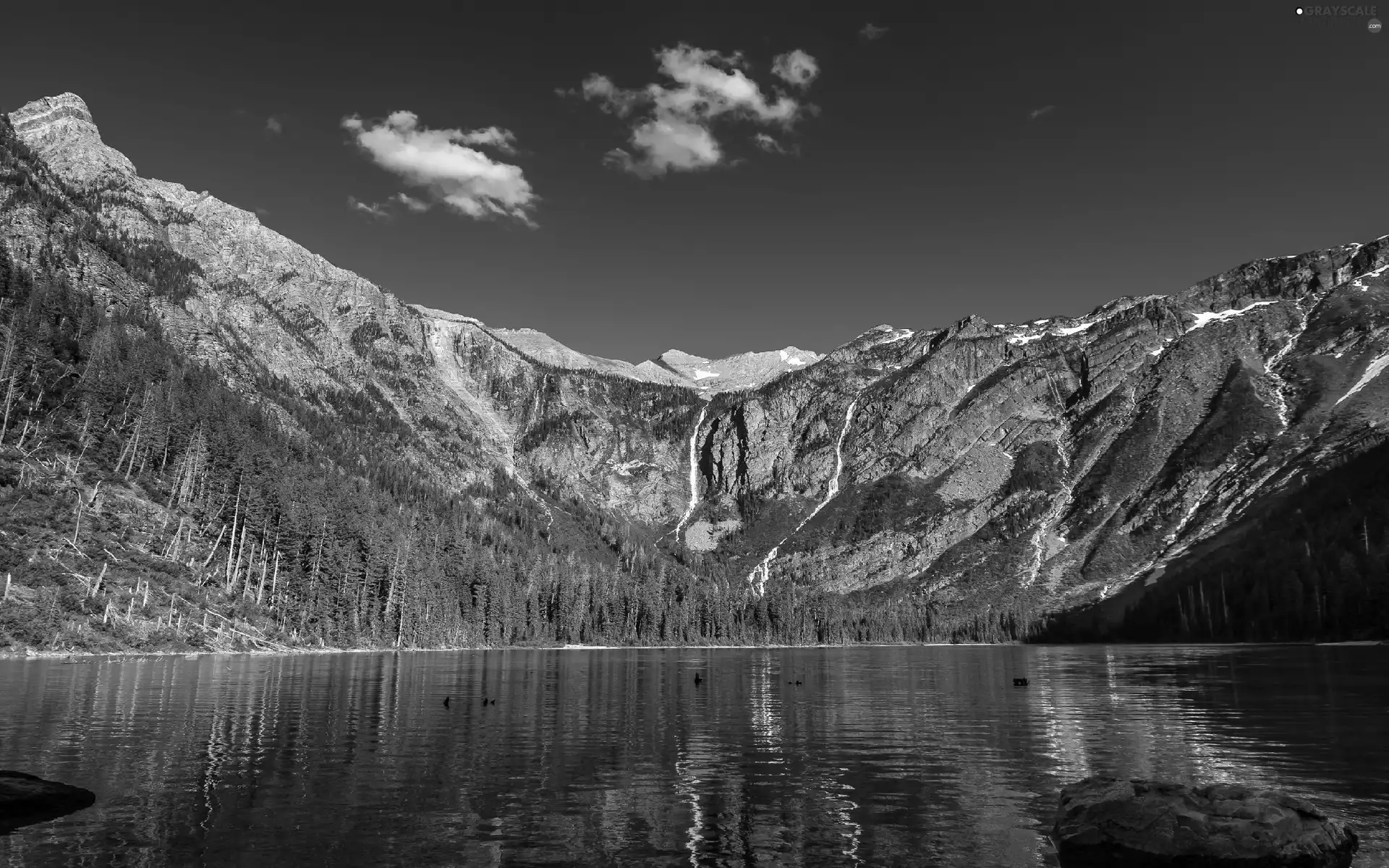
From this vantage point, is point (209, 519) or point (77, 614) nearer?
point (77, 614)

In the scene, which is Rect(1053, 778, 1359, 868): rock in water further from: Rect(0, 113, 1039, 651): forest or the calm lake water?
Rect(0, 113, 1039, 651): forest

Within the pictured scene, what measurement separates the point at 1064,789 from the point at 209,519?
151049mm

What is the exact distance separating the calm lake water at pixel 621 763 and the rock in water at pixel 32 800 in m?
0.71

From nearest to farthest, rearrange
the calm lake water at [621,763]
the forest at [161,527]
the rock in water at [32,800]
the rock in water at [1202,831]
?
1. the rock in water at [1202,831]
2. the calm lake water at [621,763]
3. the rock in water at [32,800]
4. the forest at [161,527]

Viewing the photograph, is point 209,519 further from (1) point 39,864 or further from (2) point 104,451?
(1) point 39,864

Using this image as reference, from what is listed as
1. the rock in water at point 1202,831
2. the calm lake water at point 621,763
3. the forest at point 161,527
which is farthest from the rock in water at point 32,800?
the forest at point 161,527

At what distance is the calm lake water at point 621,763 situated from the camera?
21.7 meters

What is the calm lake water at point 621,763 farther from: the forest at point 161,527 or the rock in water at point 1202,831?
the forest at point 161,527

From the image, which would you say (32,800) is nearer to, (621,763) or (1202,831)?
(621,763)

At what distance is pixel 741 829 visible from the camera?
2370 cm

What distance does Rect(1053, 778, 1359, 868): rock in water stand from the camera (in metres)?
19.3

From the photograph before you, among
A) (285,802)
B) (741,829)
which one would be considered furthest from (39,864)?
(741,829)

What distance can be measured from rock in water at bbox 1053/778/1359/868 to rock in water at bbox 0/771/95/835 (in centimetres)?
2715

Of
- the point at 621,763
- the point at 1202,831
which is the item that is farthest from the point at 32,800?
the point at 1202,831
